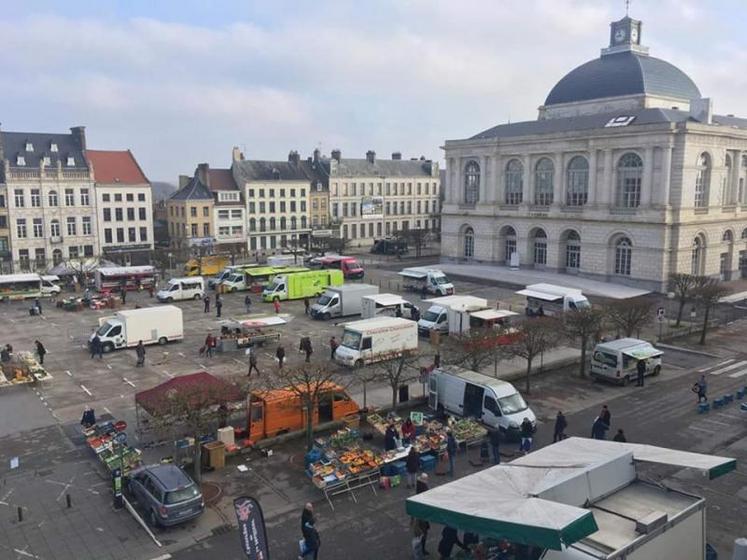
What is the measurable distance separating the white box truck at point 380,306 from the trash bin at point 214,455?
2051 cm

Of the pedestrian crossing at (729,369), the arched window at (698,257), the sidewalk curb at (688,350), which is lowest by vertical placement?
the pedestrian crossing at (729,369)

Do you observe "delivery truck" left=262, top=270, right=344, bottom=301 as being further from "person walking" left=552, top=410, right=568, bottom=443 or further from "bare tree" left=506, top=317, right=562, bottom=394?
"person walking" left=552, top=410, right=568, bottom=443

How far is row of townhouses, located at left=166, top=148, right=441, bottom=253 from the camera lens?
8212cm

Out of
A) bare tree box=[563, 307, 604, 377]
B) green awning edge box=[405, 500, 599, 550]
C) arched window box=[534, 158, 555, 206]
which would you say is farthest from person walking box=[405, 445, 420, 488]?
arched window box=[534, 158, 555, 206]

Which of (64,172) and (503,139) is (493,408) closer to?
(503,139)

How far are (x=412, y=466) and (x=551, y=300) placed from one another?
87.6ft

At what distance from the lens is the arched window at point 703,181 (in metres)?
55.4

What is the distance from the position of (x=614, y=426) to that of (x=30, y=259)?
61.6 metres

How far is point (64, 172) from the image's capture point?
71.3 m

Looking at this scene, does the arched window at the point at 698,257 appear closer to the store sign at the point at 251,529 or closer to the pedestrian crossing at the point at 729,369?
the pedestrian crossing at the point at 729,369

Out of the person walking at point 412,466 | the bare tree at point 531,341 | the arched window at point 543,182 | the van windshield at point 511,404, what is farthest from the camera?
the arched window at point 543,182

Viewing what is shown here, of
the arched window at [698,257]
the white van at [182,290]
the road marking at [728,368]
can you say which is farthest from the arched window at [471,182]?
the road marking at [728,368]

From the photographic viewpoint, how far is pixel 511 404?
24188mm

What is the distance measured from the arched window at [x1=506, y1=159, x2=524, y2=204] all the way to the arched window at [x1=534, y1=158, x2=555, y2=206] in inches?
69.3
